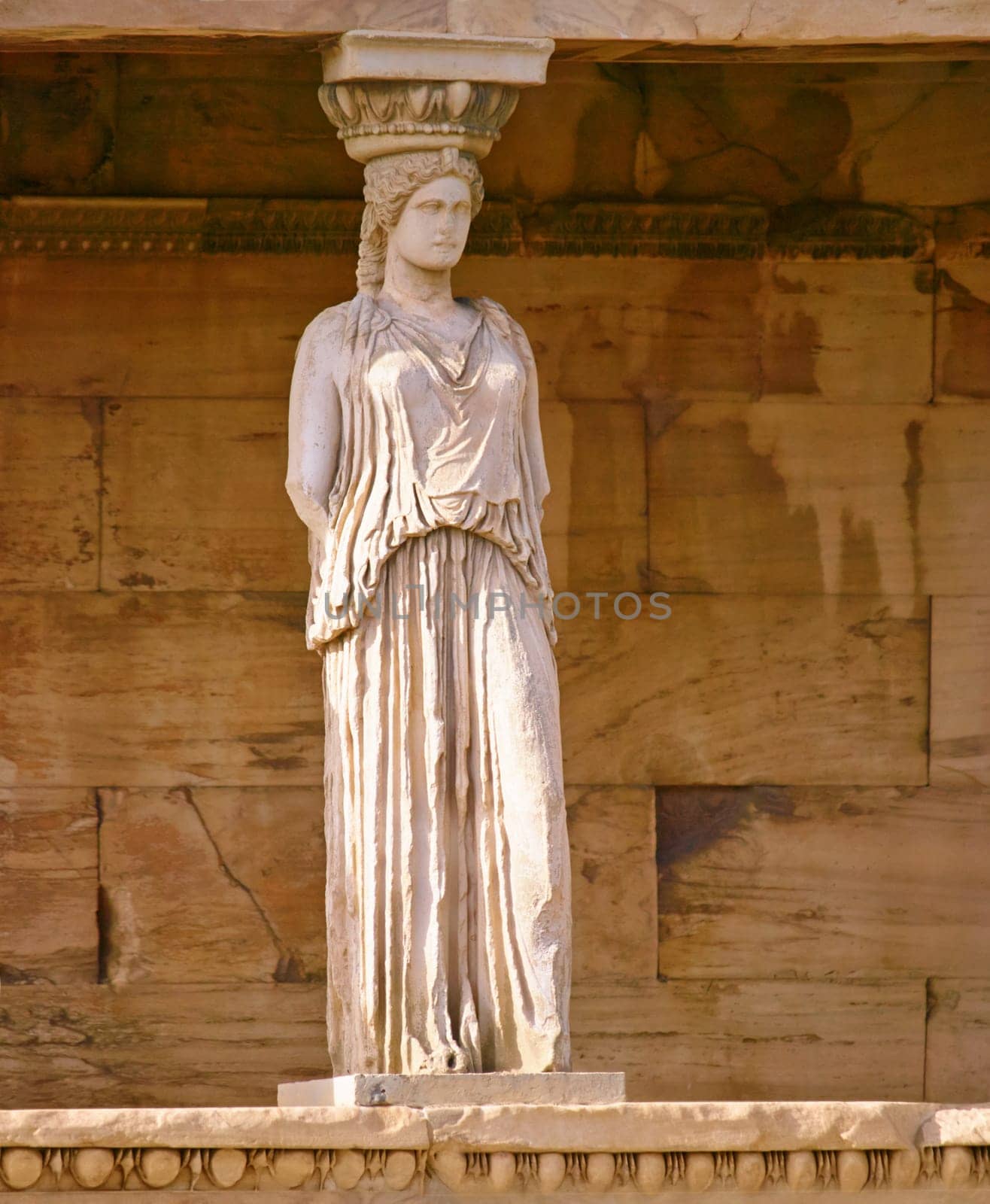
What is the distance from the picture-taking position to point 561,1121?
9555mm

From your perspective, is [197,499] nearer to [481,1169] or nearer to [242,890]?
[242,890]

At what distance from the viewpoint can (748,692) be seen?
12102 mm

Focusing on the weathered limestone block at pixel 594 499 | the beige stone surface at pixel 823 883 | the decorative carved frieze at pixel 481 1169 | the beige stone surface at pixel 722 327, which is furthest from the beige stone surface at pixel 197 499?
the decorative carved frieze at pixel 481 1169

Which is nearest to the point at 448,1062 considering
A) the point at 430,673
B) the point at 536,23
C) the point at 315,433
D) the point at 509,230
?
the point at 430,673

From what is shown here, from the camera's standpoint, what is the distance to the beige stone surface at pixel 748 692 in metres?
12.0

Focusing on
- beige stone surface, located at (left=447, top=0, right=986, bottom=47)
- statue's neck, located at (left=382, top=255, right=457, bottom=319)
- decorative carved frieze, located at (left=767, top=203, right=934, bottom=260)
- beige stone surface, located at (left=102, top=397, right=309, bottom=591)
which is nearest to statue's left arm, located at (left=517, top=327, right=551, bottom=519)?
statue's neck, located at (left=382, top=255, right=457, bottom=319)

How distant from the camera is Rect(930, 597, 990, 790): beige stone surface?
39.8 feet

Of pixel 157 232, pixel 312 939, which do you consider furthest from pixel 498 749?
pixel 157 232

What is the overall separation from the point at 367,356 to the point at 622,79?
2.46 meters

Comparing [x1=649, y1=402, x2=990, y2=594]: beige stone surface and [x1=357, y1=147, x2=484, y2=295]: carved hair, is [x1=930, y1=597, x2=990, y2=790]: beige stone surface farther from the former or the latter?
[x1=357, y1=147, x2=484, y2=295]: carved hair

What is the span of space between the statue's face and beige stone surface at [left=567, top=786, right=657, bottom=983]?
2.41 m

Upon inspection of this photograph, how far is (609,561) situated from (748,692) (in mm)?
643

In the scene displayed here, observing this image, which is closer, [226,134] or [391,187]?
[391,187]

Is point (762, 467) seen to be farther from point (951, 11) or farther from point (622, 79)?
point (951, 11)
